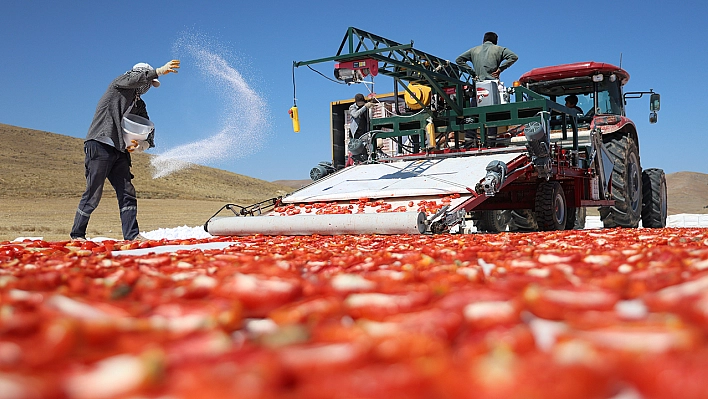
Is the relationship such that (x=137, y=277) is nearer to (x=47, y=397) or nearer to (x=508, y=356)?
(x=47, y=397)

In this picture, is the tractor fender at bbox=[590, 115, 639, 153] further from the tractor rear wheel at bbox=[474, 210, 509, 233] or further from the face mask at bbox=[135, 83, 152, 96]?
the face mask at bbox=[135, 83, 152, 96]

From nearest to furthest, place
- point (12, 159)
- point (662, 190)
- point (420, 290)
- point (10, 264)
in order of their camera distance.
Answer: point (420, 290), point (10, 264), point (662, 190), point (12, 159)

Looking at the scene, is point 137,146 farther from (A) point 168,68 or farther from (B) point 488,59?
(B) point 488,59

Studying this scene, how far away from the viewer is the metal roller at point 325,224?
588 centimetres

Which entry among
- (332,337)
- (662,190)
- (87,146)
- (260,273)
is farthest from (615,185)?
(332,337)

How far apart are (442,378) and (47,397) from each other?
2.47 feet

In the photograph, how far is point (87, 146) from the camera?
6676mm

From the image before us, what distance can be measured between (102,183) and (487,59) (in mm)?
6319

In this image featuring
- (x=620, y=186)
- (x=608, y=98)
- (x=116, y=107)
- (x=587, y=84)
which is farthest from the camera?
(x=587, y=84)

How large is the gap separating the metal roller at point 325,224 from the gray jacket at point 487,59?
4446 mm

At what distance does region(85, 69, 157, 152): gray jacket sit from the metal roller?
1.43 meters

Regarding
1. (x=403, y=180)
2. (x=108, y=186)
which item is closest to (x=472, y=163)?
(x=403, y=180)

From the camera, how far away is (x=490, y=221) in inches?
455

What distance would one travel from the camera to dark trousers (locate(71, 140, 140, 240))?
21.2ft
